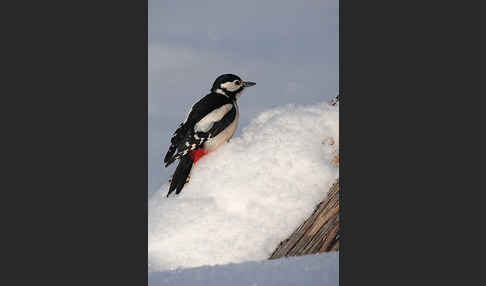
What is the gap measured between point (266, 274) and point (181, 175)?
2.27ft

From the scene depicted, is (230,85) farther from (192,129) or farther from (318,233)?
(318,233)

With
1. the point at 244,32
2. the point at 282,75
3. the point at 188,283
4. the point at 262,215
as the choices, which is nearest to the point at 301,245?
the point at 262,215

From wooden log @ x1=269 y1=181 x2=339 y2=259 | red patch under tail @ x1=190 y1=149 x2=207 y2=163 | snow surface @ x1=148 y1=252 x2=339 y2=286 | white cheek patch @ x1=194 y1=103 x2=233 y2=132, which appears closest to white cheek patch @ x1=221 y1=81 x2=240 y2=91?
white cheek patch @ x1=194 y1=103 x2=233 y2=132

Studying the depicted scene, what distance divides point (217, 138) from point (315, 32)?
733 millimetres

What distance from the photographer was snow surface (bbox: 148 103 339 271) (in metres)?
3.78

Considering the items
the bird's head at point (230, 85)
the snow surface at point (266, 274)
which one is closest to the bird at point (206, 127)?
the bird's head at point (230, 85)

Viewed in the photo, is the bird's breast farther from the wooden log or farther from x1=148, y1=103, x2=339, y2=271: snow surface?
the wooden log

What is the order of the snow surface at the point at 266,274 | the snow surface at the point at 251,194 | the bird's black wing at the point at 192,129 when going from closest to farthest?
1. the snow surface at the point at 266,274
2. the snow surface at the point at 251,194
3. the bird's black wing at the point at 192,129

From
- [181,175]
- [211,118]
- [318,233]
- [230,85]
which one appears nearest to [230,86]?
[230,85]

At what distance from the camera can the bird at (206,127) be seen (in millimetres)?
3867

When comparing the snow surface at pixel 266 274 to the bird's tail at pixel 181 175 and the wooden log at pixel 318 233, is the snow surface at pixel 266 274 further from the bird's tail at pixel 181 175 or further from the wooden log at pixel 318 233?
the bird's tail at pixel 181 175

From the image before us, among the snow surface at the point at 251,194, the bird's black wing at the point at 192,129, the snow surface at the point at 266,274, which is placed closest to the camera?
the snow surface at the point at 266,274

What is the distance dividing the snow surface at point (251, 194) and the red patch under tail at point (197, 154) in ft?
0.09

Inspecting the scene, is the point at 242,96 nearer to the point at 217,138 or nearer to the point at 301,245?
the point at 217,138
